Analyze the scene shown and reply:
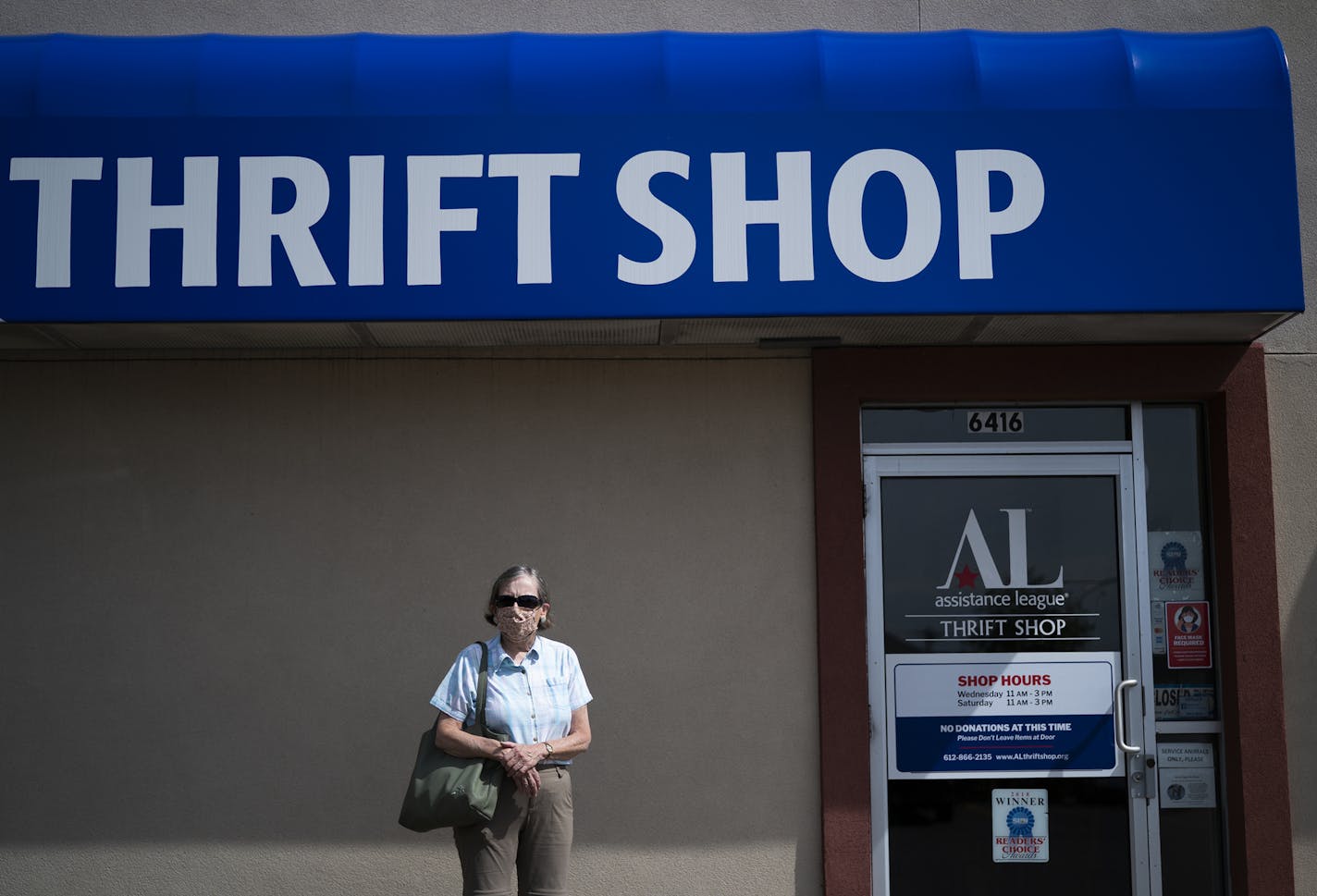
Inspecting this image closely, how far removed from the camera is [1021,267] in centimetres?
494

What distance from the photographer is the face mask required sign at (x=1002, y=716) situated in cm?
546

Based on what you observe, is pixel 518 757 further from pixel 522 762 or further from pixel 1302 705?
pixel 1302 705

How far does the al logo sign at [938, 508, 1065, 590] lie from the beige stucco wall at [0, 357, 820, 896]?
29.4 inches

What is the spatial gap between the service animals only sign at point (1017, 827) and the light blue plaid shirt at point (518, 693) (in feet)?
7.34

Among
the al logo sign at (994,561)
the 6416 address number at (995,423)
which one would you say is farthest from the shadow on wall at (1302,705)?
the 6416 address number at (995,423)

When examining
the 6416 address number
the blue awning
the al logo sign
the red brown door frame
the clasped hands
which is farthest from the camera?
the 6416 address number

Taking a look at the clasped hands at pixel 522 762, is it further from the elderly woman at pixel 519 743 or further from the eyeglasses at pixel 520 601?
the eyeglasses at pixel 520 601

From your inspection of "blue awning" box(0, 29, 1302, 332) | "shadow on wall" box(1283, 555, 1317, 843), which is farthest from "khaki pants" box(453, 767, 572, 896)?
"shadow on wall" box(1283, 555, 1317, 843)

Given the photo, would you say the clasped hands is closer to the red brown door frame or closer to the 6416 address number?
the red brown door frame

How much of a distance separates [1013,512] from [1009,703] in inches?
35.2

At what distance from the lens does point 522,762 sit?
4.20 m

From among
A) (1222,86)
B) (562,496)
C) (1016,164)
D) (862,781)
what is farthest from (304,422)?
(1222,86)

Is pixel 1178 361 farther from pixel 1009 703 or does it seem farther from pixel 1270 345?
pixel 1009 703

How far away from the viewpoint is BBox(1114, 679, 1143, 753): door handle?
5.44 meters
